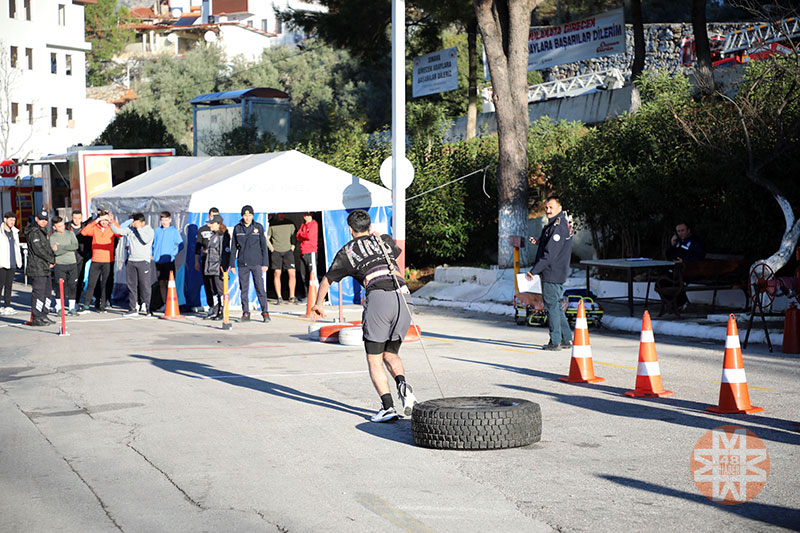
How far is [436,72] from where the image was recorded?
101 feet

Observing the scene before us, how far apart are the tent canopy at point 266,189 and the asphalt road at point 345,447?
6864mm

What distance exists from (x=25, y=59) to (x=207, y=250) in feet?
182

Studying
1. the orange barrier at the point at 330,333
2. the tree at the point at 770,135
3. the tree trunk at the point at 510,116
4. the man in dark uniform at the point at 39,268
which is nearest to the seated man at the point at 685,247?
the tree at the point at 770,135

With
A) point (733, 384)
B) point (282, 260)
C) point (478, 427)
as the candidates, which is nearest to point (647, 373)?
point (733, 384)

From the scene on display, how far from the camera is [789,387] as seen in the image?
9.88m

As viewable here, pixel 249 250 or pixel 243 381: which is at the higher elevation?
pixel 249 250

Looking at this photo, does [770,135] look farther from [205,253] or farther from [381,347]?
[381,347]

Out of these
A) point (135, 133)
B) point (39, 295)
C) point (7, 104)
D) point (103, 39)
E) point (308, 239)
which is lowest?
point (39, 295)

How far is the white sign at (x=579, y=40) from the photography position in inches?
1187

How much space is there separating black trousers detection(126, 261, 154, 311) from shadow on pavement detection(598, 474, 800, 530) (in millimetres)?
14428

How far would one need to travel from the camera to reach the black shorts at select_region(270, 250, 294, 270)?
20859 mm

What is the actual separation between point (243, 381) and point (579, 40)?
23317 mm

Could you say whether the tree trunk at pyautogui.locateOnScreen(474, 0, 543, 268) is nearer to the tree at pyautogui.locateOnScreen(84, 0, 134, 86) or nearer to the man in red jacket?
the man in red jacket

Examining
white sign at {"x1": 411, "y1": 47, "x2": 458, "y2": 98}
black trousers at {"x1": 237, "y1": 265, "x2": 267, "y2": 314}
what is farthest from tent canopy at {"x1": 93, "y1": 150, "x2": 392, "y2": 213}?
white sign at {"x1": 411, "y1": 47, "x2": 458, "y2": 98}
